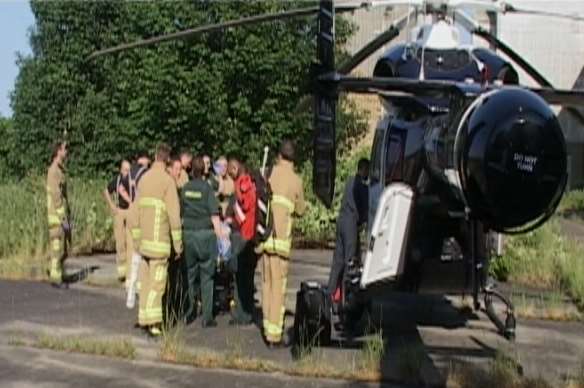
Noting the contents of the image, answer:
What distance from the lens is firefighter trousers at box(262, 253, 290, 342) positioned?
10.1 m

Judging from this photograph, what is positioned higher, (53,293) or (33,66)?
(33,66)

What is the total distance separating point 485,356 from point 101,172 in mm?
27123

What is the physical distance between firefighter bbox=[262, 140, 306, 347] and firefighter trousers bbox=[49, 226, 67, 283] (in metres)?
4.88

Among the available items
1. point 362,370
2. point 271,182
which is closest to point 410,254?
point 362,370

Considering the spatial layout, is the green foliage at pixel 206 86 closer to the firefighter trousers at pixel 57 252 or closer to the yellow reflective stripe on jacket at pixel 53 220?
the firefighter trousers at pixel 57 252

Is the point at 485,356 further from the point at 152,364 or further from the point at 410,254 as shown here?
the point at 152,364

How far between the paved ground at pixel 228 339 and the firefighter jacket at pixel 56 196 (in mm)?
1034

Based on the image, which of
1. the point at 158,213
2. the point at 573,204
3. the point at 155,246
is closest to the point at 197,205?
the point at 158,213

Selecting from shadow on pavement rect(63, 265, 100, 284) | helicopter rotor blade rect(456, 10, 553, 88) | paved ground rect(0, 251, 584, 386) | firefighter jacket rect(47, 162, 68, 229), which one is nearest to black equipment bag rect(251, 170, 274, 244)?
paved ground rect(0, 251, 584, 386)

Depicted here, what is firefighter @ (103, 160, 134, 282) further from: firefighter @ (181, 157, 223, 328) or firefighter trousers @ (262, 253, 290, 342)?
firefighter trousers @ (262, 253, 290, 342)

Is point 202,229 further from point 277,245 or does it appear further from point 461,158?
point 461,158

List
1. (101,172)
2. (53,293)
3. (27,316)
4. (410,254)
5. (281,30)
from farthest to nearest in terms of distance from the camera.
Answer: (101,172)
(281,30)
(53,293)
(27,316)
(410,254)

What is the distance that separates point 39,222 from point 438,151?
12.1 metres

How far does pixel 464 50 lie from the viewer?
8.99m
